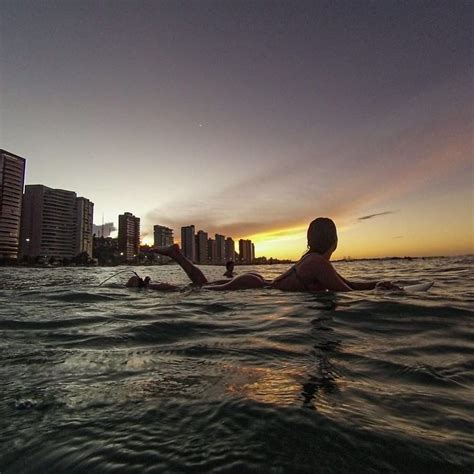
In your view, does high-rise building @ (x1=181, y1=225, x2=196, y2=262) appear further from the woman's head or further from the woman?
the woman's head

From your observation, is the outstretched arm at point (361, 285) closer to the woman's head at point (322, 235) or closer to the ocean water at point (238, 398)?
the woman's head at point (322, 235)

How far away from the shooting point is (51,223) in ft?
454

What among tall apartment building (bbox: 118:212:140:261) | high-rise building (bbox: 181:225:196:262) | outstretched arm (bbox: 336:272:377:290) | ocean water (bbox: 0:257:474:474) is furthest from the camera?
tall apartment building (bbox: 118:212:140:261)

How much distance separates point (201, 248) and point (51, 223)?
80.8 meters

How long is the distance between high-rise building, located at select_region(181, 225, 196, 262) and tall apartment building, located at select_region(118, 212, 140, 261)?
98.9 feet

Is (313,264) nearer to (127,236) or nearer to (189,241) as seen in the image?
(189,241)

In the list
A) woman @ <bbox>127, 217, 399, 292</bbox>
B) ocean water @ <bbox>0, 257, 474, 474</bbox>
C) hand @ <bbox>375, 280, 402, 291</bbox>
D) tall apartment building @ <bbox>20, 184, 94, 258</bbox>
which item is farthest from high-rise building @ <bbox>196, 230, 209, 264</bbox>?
ocean water @ <bbox>0, 257, 474, 474</bbox>

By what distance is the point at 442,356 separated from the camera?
3.27 metres

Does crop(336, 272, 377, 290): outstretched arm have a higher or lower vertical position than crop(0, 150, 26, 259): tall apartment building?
lower

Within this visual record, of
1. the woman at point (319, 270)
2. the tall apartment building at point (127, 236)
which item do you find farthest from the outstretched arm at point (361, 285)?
the tall apartment building at point (127, 236)

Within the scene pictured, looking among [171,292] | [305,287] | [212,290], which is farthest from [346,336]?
[171,292]

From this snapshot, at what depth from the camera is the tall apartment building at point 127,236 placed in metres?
178

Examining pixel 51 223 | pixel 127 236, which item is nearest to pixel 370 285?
pixel 51 223

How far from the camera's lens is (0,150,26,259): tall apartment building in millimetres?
109938
